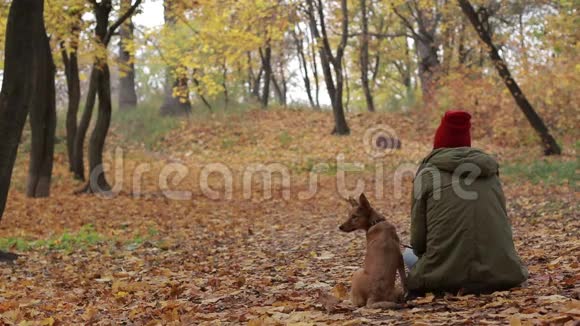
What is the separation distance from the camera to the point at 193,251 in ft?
33.0

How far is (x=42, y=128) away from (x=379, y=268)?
14.2 m

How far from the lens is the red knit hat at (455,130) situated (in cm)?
499

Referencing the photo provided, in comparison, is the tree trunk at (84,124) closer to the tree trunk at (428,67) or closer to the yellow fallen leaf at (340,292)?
the yellow fallen leaf at (340,292)

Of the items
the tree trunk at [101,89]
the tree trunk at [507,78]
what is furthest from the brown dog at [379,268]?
the tree trunk at [507,78]

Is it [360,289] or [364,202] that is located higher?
[364,202]

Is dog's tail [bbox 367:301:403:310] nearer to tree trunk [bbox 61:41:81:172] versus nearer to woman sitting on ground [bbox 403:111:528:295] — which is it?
woman sitting on ground [bbox 403:111:528:295]

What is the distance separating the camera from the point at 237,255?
9.52 m

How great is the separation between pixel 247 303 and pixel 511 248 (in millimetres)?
2389

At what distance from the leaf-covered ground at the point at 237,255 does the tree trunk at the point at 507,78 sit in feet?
2.01

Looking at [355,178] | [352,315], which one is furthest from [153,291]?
[355,178]

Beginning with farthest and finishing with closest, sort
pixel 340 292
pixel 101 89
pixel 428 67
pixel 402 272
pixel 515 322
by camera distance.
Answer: pixel 428 67
pixel 101 89
pixel 340 292
pixel 402 272
pixel 515 322

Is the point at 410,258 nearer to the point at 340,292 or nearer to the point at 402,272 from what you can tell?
the point at 402,272

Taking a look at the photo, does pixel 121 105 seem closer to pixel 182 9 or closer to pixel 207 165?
pixel 207 165

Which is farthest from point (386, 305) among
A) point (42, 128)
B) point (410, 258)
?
point (42, 128)
